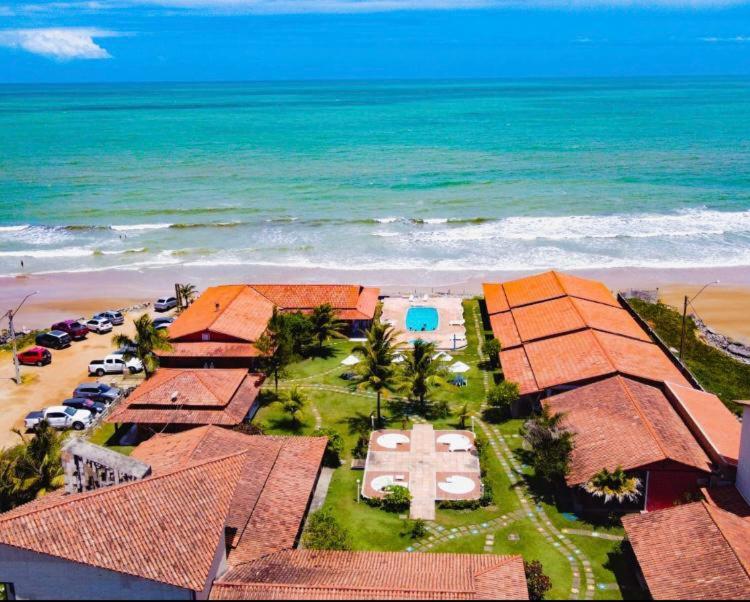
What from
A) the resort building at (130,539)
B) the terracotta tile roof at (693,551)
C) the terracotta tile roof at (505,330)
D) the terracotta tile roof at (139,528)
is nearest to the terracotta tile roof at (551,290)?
the terracotta tile roof at (505,330)

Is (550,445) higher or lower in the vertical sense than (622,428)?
lower

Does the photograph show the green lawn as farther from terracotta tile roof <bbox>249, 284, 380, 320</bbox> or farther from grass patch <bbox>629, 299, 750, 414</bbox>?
grass patch <bbox>629, 299, 750, 414</bbox>

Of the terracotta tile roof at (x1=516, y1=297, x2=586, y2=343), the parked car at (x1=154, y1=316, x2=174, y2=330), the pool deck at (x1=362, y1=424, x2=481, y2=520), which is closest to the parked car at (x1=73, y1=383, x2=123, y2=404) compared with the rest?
the parked car at (x1=154, y1=316, x2=174, y2=330)

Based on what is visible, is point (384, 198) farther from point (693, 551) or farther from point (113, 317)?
point (693, 551)

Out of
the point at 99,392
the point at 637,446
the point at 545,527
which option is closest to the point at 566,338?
A: the point at 637,446

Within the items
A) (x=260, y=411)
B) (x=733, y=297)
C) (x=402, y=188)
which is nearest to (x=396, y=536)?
(x=260, y=411)

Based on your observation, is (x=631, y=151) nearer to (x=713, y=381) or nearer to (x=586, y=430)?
(x=713, y=381)
